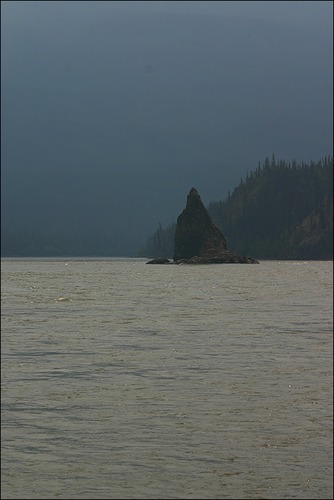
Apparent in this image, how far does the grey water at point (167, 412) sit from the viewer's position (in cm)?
2286

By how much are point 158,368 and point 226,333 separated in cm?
1797

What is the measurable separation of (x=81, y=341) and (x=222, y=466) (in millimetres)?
31580

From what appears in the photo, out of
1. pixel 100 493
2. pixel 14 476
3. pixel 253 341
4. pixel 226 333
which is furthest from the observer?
pixel 226 333

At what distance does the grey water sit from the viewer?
75.0 ft

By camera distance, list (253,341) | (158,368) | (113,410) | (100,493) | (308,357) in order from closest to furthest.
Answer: (100,493), (113,410), (158,368), (308,357), (253,341)

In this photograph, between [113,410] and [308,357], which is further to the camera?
[308,357]

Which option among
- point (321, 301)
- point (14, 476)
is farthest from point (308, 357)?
point (321, 301)

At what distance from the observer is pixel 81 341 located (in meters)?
54.9

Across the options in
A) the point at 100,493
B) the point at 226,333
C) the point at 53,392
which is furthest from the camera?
the point at 226,333

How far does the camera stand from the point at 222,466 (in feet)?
79.1

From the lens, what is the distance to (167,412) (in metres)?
31.1

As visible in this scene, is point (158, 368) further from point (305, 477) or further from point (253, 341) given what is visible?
point (305, 477)

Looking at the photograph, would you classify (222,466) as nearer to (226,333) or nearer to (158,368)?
(158,368)

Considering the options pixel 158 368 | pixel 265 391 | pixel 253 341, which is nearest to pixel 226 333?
pixel 253 341
